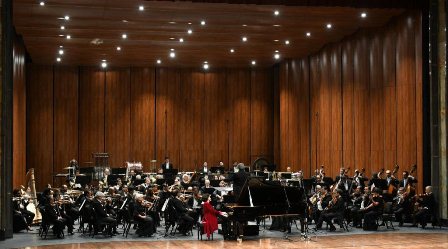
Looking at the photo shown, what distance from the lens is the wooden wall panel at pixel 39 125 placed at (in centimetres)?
3047

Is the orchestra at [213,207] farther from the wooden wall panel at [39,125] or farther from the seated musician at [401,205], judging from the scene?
the wooden wall panel at [39,125]

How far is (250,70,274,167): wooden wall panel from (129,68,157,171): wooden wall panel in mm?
5204

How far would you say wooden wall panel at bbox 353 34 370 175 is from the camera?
2311 centimetres

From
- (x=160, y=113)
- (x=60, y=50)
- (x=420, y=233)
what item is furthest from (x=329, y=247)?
(x=160, y=113)

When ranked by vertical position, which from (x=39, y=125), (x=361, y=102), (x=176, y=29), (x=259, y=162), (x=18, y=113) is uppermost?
(x=176, y=29)

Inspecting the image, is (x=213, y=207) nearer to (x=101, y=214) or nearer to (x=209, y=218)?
(x=209, y=218)

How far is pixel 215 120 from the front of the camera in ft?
107

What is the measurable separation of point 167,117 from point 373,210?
17.0 meters

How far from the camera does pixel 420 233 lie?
16312 mm

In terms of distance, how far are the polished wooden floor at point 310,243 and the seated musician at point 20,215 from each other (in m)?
3.00

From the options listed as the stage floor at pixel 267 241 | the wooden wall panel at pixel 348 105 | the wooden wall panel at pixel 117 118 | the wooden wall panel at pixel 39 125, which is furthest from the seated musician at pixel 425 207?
the wooden wall panel at pixel 39 125

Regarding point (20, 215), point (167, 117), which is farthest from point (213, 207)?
point (167, 117)

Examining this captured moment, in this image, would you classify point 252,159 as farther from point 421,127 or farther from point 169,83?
point 421,127

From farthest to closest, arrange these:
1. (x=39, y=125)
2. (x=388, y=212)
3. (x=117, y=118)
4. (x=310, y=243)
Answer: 1. (x=117, y=118)
2. (x=39, y=125)
3. (x=388, y=212)
4. (x=310, y=243)
